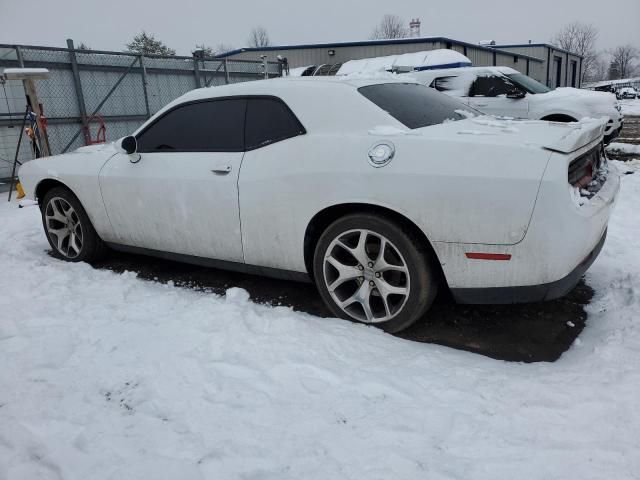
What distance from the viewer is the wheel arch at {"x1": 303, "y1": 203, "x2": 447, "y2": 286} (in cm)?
282

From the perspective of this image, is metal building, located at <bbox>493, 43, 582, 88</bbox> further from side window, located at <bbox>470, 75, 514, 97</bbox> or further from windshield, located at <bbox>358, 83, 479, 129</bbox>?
windshield, located at <bbox>358, 83, 479, 129</bbox>

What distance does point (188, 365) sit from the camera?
8.77ft

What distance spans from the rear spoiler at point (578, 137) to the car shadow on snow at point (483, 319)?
3.59ft

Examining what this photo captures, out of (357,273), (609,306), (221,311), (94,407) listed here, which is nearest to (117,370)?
(94,407)

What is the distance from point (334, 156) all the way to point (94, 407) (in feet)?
5.98

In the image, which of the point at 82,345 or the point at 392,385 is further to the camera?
the point at 82,345

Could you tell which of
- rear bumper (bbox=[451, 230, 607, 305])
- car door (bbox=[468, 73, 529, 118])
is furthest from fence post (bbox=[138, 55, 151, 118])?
rear bumper (bbox=[451, 230, 607, 305])

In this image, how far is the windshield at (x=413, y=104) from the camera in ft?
10.0

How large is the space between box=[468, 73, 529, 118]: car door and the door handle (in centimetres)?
715

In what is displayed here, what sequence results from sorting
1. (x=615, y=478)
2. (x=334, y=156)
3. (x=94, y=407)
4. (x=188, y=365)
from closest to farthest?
(x=615, y=478) < (x=94, y=407) < (x=188, y=365) < (x=334, y=156)

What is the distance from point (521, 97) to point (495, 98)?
0.46m

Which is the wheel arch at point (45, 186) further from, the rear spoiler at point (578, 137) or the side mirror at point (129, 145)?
the rear spoiler at point (578, 137)

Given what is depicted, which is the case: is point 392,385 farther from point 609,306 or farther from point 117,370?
point 609,306

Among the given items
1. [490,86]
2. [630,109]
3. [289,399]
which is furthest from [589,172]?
[630,109]
